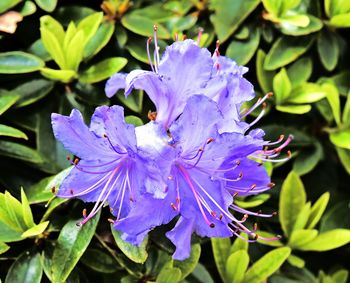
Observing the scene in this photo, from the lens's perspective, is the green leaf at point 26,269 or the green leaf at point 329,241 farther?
the green leaf at point 329,241

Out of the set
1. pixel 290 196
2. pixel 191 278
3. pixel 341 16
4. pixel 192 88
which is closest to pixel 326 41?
pixel 341 16

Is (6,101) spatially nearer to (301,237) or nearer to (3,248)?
(3,248)

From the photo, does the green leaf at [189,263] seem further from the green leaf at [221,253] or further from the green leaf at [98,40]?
the green leaf at [98,40]

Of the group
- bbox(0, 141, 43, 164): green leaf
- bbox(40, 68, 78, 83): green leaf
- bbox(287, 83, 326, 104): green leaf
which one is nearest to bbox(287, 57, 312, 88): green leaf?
bbox(287, 83, 326, 104): green leaf

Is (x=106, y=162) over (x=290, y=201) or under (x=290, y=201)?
over

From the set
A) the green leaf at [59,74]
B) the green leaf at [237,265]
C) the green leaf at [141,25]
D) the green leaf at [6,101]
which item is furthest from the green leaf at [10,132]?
the green leaf at [237,265]

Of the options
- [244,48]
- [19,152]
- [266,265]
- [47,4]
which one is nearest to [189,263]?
[266,265]

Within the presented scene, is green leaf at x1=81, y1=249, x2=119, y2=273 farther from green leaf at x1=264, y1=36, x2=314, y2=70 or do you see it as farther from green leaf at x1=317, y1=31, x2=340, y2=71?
green leaf at x1=317, y1=31, x2=340, y2=71
